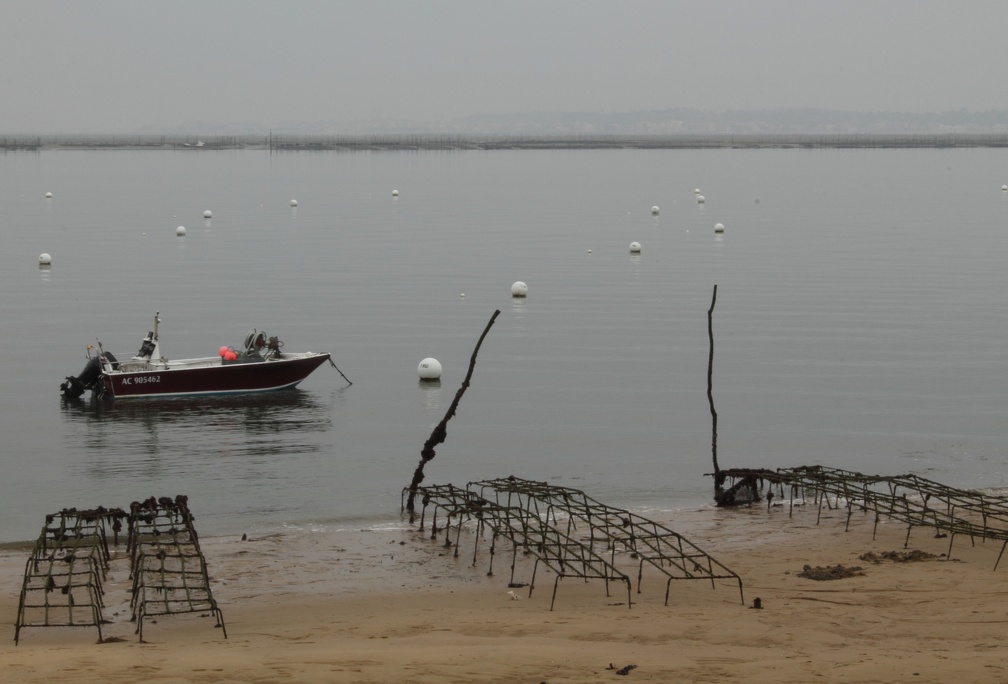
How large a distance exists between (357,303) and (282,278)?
37.4 ft

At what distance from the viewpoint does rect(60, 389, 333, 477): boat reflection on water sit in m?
35.9

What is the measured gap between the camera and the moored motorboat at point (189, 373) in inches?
1678

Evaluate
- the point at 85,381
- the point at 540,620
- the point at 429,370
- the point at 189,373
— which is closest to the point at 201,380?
the point at 189,373

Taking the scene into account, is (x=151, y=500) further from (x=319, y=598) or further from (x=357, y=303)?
(x=357, y=303)

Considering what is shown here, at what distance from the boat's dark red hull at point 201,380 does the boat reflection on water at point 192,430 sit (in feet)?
1.07

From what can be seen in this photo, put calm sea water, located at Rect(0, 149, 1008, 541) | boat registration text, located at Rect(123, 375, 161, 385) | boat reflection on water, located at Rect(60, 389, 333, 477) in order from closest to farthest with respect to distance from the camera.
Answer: calm sea water, located at Rect(0, 149, 1008, 541), boat reflection on water, located at Rect(60, 389, 333, 477), boat registration text, located at Rect(123, 375, 161, 385)

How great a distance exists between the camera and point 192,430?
→ 39.4 m

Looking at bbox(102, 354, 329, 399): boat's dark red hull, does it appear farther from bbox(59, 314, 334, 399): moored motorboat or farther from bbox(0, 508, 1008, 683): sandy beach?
bbox(0, 508, 1008, 683): sandy beach

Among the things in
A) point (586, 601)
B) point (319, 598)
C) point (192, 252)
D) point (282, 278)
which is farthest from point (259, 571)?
point (192, 252)

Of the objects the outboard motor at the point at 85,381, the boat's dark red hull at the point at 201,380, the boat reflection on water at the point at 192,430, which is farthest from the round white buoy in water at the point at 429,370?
the outboard motor at the point at 85,381

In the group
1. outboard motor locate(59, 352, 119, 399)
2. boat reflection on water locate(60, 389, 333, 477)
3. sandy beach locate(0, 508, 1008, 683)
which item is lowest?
sandy beach locate(0, 508, 1008, 683)

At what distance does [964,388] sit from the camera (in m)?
45.3

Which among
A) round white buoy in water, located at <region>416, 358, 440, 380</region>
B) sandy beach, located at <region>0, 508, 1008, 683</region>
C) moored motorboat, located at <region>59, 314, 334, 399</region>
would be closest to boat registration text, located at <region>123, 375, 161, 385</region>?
moored motorboat, located at <region>59, 314, 334, 399</region>

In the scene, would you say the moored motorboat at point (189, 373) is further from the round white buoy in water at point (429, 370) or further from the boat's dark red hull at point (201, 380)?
the round white buoy in water at point (429, 370)
